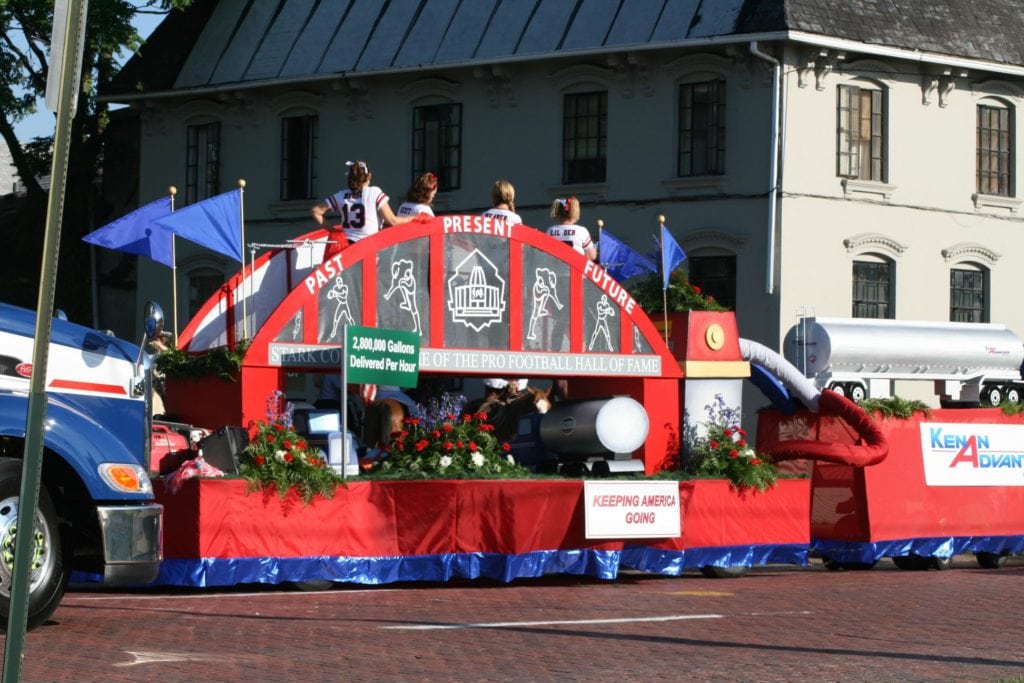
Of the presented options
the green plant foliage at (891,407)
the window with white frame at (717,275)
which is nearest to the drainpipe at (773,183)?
the window with white frame at (717,275)

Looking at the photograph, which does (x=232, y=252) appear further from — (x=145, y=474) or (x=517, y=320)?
(x=145, y=474)

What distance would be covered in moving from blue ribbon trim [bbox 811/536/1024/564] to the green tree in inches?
916

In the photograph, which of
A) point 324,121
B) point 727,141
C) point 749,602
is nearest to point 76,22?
point 749,602

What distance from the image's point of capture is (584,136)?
113ft

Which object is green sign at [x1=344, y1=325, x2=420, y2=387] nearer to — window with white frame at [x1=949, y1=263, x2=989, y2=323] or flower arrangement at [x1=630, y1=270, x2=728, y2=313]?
flower arrangement at [x1=630, y1=270, x2=728, y2=313]

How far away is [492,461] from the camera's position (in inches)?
626

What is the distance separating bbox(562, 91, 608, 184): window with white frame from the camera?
34.4 metres

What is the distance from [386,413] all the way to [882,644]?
6.94m

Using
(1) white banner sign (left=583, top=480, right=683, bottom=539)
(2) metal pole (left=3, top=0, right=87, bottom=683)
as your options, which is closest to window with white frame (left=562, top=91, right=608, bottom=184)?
(1) white banner sign (left=583, top=480, right=683, bottom=539)

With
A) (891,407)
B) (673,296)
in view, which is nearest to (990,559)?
(891,407)

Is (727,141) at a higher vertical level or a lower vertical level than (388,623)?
higher

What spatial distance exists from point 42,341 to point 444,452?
997 cm

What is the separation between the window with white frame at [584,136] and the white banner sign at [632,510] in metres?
18.2

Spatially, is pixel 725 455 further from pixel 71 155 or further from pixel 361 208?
pixel 71 155
